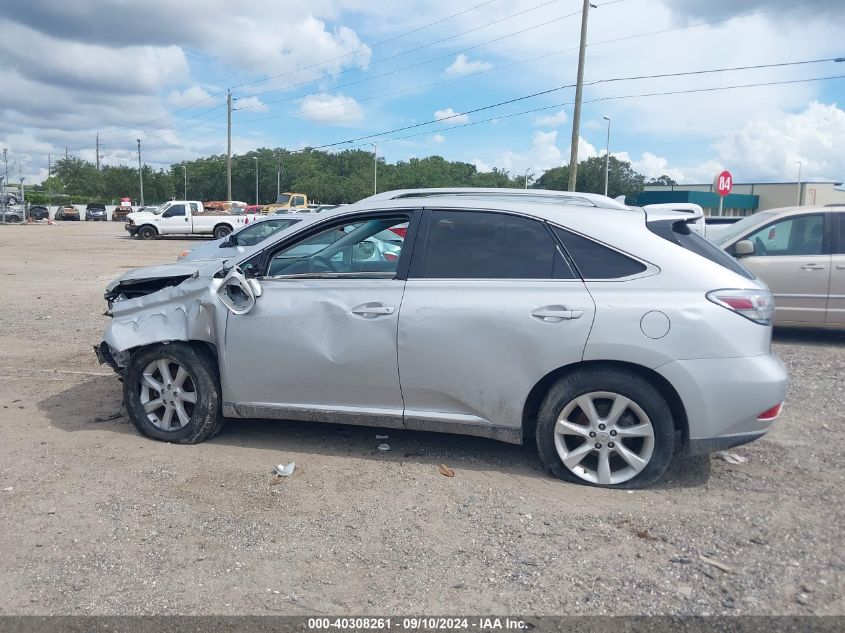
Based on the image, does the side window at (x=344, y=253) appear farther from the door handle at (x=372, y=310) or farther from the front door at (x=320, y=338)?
the door handle at (x=372, y=310)

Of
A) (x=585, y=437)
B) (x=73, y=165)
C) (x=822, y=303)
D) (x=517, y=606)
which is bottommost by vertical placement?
(x=517, y=606)

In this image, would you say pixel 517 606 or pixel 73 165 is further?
pixel 73 165

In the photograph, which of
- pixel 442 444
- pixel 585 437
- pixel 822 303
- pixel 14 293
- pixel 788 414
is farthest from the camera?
pixel 14 293

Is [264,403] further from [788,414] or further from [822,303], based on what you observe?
[822,303]

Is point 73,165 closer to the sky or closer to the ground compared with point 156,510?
closer to the sky

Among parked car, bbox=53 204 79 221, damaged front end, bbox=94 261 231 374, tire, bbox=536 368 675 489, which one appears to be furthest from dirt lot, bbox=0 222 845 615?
parked car, bbox=53 204 79 221

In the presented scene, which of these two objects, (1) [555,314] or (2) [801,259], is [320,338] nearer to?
(1) [555,314]

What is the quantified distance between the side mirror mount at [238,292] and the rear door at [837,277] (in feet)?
22.8

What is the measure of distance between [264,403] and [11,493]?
1.54 meters

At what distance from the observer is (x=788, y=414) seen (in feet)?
18.8

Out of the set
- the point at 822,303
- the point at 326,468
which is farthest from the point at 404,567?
the point at 822,303

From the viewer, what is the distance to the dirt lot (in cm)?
311

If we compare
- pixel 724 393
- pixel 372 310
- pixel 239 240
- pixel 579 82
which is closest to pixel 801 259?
pixel 724 393

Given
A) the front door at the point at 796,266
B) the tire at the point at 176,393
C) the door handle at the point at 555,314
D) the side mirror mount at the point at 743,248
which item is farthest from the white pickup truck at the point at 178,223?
the door handle at the point at 555,314
